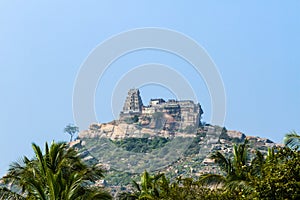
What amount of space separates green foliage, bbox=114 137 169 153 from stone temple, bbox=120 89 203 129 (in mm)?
5574

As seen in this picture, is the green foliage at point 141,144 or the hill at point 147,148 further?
the green foliage at point 141,144

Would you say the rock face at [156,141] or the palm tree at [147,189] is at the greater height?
the rock face at [156,141]

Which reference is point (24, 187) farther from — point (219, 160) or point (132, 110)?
point (132, 110)

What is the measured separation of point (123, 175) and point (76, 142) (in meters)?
12.2

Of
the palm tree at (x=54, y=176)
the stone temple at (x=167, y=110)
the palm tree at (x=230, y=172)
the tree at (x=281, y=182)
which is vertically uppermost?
the stone temple at (x=167, y=110)

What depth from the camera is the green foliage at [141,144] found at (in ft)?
320

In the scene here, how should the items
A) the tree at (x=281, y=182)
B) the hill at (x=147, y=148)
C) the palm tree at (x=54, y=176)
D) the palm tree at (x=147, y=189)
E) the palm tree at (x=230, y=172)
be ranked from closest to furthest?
the tree at (x=281, y=182)
the palm tree at (x=54, y=176)
the palm tree at (x=230, y=172)
the palm tree at (x=147, y=189)
the hill at (x=147, y=148)

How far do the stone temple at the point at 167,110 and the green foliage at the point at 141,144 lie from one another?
5.57 m

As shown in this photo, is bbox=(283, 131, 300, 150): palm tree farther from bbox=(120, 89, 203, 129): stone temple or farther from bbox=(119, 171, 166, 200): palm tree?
bbox=(120, 89, 203, 129): stone temple

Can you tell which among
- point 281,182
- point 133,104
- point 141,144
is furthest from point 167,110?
point 281,182

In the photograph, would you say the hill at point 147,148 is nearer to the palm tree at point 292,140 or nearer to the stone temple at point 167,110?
the stone temple at point 167,110

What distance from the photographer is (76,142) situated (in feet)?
332

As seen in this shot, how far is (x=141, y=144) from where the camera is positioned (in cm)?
10081

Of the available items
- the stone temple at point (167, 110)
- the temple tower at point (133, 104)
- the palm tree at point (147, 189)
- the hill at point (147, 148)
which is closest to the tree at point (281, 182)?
the palm tree at point (147, 189)
